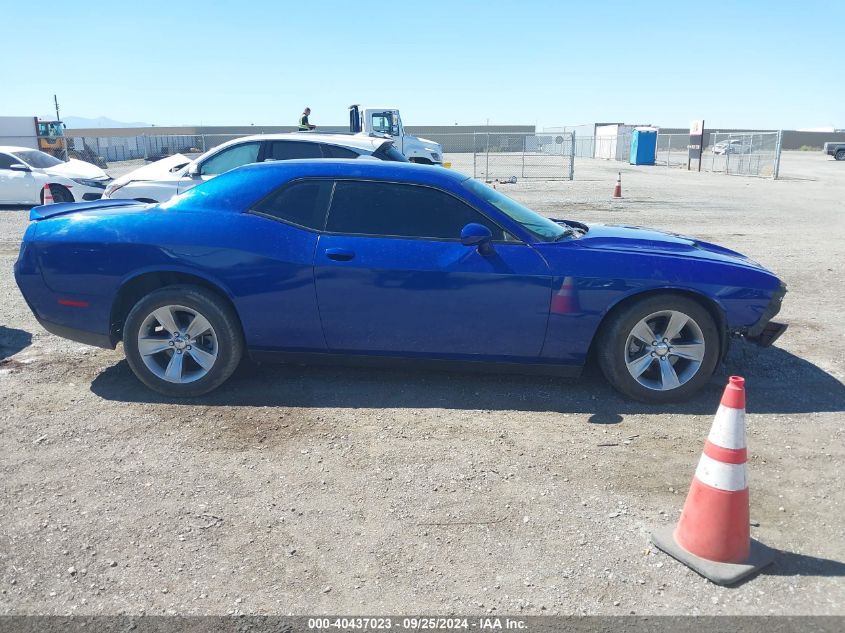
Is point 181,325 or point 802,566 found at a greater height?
point 181,325

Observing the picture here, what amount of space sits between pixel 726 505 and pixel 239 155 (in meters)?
8.49

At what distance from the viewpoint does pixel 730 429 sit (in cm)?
296

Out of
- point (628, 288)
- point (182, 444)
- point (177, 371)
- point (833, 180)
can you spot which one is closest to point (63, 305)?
point (177, 371)

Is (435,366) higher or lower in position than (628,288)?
lower

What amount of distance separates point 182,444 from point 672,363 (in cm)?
324

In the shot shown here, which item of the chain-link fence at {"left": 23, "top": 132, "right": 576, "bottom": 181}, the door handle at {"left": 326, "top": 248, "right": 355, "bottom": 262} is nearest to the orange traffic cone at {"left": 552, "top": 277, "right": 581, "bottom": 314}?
the door handle at {"left": 326, "top": 248, "right": 355, "bottom": 262}

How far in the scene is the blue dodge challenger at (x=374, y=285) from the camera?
14.9 feet

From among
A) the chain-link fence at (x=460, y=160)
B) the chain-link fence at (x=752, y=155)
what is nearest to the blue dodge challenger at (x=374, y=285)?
the chain-link fence at (x=460, y=160)

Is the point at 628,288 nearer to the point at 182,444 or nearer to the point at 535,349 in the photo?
the point at 535,349

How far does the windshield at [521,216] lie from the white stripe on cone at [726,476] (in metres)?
2.11

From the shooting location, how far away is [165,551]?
10.1 feet

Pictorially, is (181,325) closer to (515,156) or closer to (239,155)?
(239,155)

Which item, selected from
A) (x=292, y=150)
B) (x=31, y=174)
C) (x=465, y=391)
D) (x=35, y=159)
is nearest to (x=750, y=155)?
(x=292, y=150)

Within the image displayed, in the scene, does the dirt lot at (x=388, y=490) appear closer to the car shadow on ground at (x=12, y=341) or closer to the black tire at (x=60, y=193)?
the car shadow on ground at (x=12, y=341)
